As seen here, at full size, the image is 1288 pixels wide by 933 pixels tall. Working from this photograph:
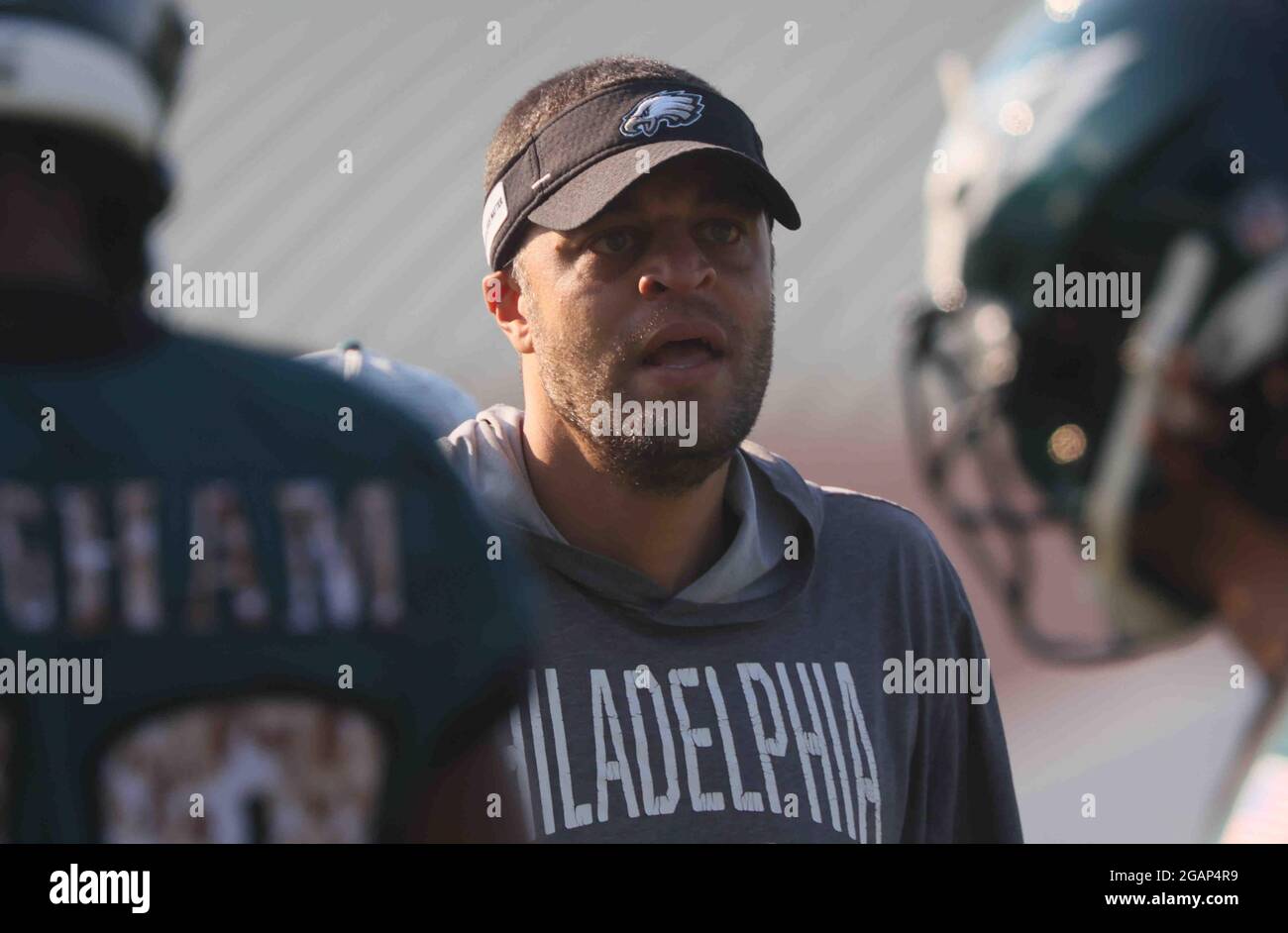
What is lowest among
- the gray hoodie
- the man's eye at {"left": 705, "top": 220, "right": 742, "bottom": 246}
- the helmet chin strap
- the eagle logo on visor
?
the gray hoodie

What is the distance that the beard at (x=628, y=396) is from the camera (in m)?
2.20

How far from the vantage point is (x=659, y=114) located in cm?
225

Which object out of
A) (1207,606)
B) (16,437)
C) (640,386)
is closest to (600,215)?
(640,386)

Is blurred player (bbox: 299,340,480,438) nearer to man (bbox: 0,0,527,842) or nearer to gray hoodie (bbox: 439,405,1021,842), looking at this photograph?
gray hoodie (bbox: 439,405,1021,842)

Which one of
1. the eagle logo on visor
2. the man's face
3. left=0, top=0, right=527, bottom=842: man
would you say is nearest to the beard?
the man's face

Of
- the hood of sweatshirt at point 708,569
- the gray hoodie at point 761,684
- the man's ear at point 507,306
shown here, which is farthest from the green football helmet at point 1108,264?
the man's ear at point 507,306

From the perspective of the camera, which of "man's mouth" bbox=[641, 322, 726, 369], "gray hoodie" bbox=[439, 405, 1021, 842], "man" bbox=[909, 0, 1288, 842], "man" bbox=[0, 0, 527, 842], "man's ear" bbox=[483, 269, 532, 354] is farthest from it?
"man" bbox=[909, 0, 1288, 842]

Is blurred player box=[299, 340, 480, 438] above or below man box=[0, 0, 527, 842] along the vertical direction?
above

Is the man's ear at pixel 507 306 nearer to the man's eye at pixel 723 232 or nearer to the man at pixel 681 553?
the man at pixel 681 553

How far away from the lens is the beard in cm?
220

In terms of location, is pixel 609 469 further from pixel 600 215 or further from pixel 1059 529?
pixel 1059 529

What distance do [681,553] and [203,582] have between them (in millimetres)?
982

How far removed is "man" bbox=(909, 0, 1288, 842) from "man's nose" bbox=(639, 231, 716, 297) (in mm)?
892

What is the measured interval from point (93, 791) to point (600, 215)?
1.15 meters
